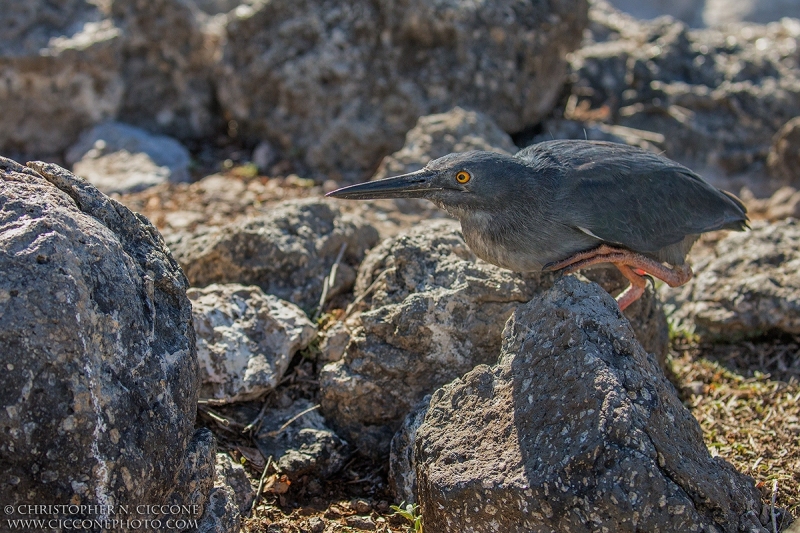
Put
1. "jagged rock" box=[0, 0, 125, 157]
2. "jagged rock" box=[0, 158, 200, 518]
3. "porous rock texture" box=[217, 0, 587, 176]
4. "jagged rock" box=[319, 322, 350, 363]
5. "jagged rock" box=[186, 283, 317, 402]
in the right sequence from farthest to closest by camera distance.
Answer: "jagged rock" box=[0, 0, 125, 157] < "porous rock texture" box=[217, 0, 587, 176] < "jagged rock" box=[319, 322, 350, 363] < "jagged rock" box=[186, 283, 317, 402] < "jagged rock" box=[0, 158, 200, 518]

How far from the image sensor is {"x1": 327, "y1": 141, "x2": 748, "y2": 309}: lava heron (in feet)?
12.7

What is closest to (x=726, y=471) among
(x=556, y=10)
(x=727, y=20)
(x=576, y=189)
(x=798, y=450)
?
(x=798, y=450)

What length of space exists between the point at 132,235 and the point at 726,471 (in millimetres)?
2517

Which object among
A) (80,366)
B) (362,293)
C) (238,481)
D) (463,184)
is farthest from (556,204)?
(80,366)

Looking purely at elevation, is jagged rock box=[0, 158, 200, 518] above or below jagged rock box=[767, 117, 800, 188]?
above

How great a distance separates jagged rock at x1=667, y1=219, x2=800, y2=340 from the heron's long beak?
2.10 meters

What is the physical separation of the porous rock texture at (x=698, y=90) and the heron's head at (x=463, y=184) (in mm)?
4098

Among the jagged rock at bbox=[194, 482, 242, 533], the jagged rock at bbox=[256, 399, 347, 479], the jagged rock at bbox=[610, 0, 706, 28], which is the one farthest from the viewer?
the jagged rock at bbox=[610, 0, 706, 28]

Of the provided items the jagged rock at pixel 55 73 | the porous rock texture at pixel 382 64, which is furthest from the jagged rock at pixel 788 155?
the jagged rock at pixel 55 73

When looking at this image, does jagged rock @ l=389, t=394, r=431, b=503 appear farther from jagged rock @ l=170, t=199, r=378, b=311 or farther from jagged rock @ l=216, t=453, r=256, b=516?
jagged rock @ l=170, t=199, r=378, b=311

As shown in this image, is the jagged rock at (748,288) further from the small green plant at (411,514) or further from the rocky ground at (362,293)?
the small green plant at (411,514)

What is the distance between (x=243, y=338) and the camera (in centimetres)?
392

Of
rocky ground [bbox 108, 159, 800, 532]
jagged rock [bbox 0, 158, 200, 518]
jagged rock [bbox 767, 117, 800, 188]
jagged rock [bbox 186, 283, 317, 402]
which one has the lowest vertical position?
jagged rock [bbox 767, 117, 800, 188]

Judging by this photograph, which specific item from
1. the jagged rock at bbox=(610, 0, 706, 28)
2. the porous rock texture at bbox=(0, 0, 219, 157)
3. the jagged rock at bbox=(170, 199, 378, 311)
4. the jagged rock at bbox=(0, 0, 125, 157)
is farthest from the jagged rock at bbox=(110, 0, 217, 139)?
the jagged rock at bbox=(610, 0, 706, 28)
